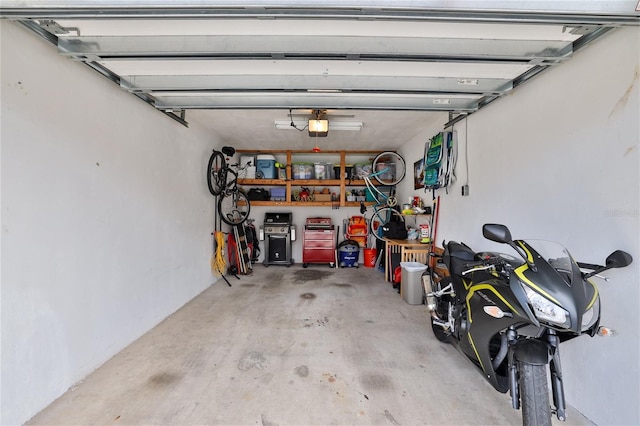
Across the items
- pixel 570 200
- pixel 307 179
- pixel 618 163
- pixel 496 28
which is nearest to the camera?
pixel 618 163

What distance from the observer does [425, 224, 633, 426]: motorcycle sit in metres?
1.09

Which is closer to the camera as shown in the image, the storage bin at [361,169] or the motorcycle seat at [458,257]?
the motorcycle seat at [458,257]

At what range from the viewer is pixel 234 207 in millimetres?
5211

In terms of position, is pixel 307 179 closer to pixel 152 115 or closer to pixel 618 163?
pixel 152 115

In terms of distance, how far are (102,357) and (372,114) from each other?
369 centimetres

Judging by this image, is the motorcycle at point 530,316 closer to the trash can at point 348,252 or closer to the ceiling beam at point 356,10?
the ceiling beam at point 356,10

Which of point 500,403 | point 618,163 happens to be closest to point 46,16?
point 618,163

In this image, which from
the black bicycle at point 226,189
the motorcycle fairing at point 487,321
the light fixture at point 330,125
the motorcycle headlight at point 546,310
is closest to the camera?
the motorcycle headlight at point 546,310

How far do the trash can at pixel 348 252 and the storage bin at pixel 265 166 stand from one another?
2.21 m

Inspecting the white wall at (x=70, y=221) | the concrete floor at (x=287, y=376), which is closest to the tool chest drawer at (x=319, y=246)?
the concrete floor at (x=287, y=376)

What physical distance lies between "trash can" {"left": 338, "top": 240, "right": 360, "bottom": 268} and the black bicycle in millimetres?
2169

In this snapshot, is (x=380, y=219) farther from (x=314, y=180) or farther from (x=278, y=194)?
(x=278, y=194)

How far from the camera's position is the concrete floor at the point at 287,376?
5.12 feet

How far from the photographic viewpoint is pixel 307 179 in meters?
5.54
